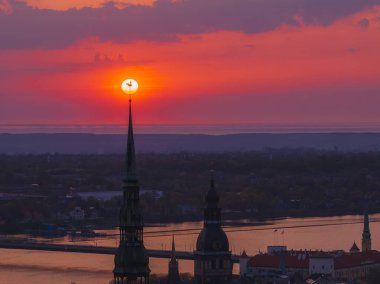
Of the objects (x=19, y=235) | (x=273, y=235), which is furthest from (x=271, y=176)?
(x=273, y=235)

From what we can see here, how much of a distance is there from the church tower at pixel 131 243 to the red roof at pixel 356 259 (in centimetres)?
2832

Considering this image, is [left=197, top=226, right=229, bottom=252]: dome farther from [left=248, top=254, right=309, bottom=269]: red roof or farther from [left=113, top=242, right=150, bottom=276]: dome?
[left=248, top=254, right=309, bottom=269]: red roof

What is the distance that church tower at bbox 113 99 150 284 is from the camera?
12.2 m

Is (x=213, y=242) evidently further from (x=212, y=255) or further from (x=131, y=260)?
(x=131, y=260)

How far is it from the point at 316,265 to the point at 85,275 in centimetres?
745

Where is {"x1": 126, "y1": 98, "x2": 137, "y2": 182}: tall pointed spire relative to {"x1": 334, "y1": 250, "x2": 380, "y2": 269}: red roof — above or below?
below

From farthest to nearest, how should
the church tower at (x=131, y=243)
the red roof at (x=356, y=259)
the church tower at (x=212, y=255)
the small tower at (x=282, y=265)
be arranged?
the red roof at (x=356, y=259), the small tower at (x=282, y=265), the church tower at (x=212, y=255), the church tower at (x=131, y=243)

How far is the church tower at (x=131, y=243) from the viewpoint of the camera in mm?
12219

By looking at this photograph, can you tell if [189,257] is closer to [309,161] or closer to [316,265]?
[316,265]

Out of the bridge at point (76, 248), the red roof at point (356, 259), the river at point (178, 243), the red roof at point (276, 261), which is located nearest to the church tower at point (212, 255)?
the river at point (178, 243)

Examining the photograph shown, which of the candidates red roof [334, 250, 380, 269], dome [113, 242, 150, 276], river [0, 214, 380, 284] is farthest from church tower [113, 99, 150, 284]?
red roof [334, 250, 380, 269]

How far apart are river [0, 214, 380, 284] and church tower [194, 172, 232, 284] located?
13924 mm

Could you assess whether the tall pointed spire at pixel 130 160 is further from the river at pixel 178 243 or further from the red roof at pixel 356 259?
the red roof at pixel 356 259

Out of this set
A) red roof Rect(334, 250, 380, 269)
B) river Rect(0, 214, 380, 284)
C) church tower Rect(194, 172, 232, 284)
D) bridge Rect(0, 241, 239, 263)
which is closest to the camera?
church tower Rect(194, 172, 232, 284)
